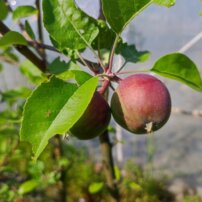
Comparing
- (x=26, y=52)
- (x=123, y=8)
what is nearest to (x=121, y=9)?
(x=123, y=8)

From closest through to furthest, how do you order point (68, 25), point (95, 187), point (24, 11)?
point (68, 25)
point (24, 11)
point (95, 187)

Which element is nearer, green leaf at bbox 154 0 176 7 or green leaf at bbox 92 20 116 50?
green leaf at bbox 154 0 176 7

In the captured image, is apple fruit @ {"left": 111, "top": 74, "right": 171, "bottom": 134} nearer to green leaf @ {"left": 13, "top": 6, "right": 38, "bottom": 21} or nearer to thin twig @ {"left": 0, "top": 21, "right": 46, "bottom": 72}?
thin twig @ {"left": 0, "top": 21, "right": 46, "bottom": 72}

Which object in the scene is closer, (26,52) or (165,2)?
(165,2)

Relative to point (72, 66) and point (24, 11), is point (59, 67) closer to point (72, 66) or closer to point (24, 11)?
point (72, 66)

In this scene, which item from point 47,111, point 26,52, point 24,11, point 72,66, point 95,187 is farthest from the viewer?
point 95,187

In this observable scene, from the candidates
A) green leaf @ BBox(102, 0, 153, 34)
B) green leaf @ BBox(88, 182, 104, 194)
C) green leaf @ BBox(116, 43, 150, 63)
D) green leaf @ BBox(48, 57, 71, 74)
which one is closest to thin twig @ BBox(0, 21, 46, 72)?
green leaf @ BBox(48, 57, 71, 74)

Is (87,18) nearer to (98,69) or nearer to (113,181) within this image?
(98,69)
